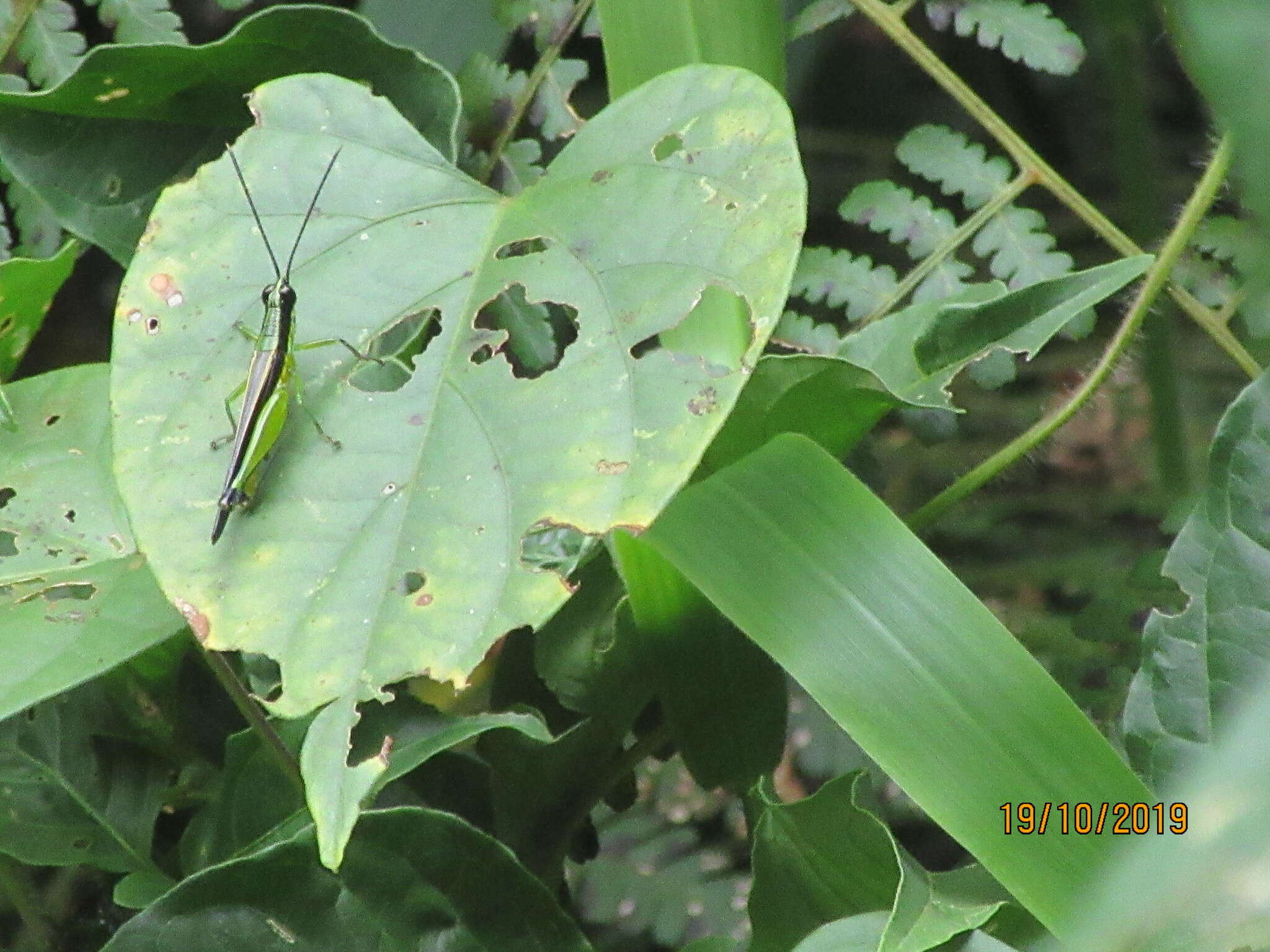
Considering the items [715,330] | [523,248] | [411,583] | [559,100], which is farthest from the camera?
[559,100]

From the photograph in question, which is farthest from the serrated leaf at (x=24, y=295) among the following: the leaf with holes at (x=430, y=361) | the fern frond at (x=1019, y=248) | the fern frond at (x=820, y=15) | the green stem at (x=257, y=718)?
the fern frond at (x=1019, y=248)

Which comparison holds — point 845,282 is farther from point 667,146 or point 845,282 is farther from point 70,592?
point 70,592

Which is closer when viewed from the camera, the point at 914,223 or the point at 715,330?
the point at 715,330

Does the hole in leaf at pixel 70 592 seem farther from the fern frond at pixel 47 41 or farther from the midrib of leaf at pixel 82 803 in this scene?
the fern frond at pixel 47 41

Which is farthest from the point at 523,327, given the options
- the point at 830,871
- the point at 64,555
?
the point at 830,871

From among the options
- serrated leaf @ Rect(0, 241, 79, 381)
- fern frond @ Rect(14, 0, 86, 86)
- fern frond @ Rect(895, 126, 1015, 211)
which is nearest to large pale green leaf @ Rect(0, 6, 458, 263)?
serrated leaf @ Rect(0, 241, 79, 381)

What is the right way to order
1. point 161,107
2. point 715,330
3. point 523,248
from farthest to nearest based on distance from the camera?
point 161,107 < point 523,248 < point 715,330

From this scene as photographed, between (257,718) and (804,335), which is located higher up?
(804,335)
